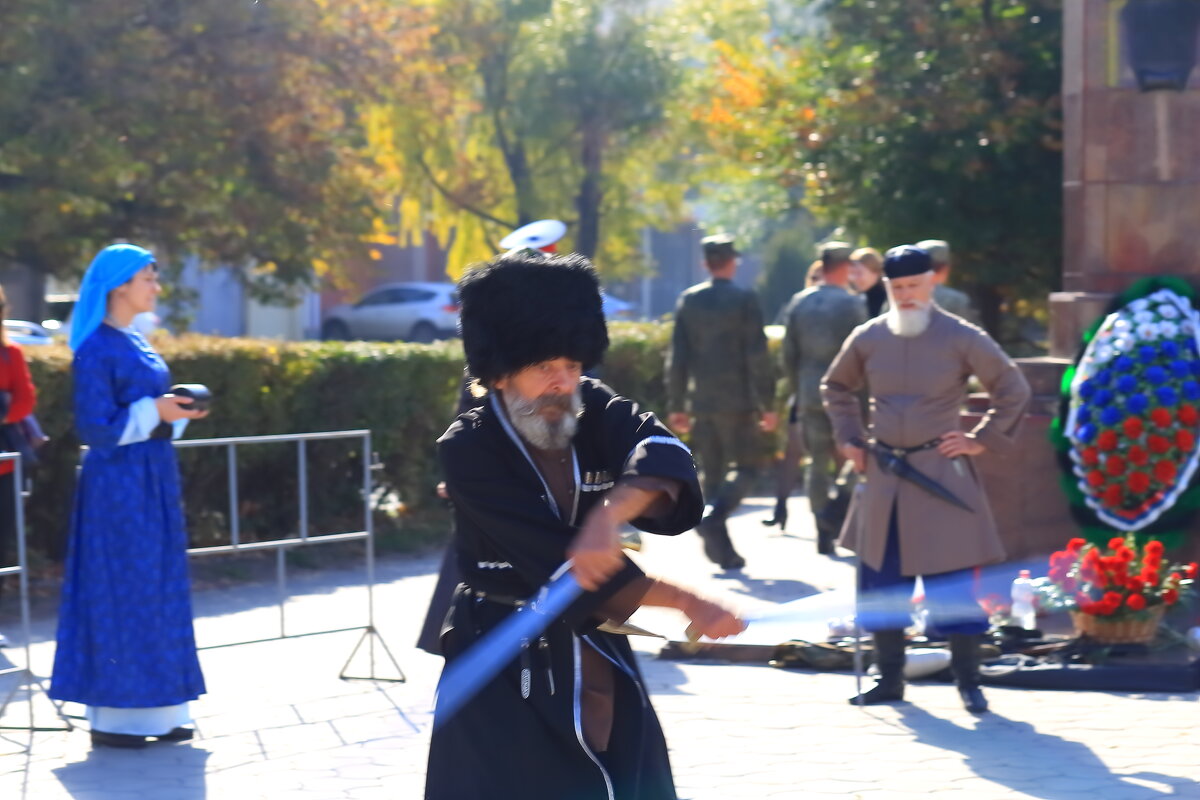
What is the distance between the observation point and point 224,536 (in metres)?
10.6

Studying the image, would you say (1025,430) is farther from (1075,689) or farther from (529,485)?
(529,485)

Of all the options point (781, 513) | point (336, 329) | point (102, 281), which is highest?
point (336, 329)

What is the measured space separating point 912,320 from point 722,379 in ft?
11.1

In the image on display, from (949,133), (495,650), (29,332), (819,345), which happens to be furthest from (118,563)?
(29,332)

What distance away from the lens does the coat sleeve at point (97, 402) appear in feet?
20.5

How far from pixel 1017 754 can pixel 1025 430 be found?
3.18 meters

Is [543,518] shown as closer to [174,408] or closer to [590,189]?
[174,408]

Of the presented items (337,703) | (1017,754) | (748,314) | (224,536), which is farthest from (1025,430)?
(224,536)

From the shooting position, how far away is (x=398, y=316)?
Answer: 38125mm

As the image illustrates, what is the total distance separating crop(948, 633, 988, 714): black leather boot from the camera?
6.74 m

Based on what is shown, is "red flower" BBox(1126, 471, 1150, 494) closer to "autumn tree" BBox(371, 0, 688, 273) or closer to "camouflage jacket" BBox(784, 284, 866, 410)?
"camouflage jacket" BBox(784, 284, 866, 410)

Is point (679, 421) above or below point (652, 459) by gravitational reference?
below

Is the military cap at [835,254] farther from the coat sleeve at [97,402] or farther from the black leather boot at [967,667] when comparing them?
the coat sleeve at [97,402]

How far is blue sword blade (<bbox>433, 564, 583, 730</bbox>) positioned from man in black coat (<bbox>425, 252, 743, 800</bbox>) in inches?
0.9
